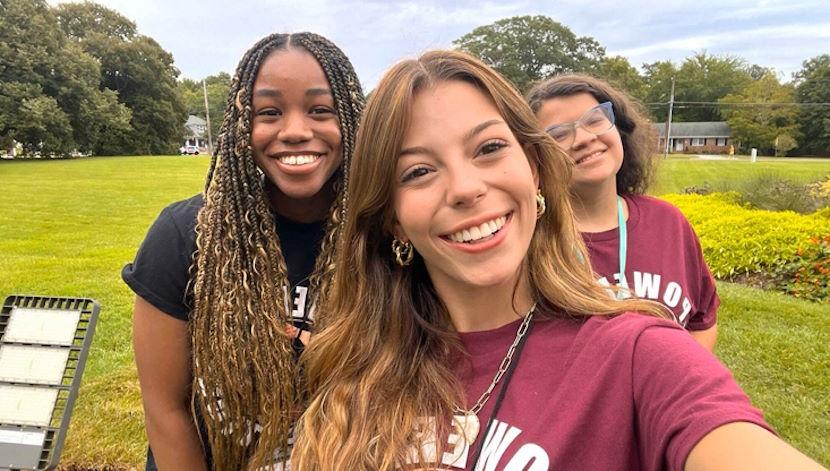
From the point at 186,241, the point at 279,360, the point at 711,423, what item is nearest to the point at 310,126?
the point at 186,241

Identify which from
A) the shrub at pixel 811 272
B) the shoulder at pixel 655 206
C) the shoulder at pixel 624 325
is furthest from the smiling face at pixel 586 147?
the shrub at pixel 811 272

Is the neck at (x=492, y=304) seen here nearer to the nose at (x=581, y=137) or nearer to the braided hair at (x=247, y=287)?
the braided hair at (x=247, y=287)

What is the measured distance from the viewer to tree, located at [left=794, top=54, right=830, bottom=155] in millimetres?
54469

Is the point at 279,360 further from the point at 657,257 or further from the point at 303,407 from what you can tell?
the point at 657,257

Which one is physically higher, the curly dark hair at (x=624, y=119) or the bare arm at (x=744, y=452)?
the curly dark hair at (x=624, y=119)

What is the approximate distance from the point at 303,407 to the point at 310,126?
38.7 inches

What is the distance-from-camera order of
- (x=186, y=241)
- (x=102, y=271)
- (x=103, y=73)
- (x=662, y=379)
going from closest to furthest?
(x=662, y=379) < (x=186, y=241) < (x=102, y=271) < (x=103, y=73)

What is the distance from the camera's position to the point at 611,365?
1292 millimetres

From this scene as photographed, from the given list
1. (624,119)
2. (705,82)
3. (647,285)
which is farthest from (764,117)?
(647,285)

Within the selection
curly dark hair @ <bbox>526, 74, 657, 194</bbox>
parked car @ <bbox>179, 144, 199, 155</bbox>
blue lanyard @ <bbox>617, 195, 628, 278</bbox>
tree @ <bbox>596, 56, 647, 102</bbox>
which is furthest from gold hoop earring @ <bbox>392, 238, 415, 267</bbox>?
tree @ <bbox>596, 56, 647, 102</bbox>

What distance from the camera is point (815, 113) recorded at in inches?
2185

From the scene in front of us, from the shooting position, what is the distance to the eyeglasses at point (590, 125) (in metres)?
2.80

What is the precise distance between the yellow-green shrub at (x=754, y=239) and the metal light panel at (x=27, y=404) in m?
8.10

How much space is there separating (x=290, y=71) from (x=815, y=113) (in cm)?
6626
